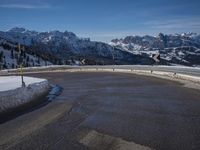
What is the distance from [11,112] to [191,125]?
23.3 feet

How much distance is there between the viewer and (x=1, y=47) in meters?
169

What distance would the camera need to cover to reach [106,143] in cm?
730

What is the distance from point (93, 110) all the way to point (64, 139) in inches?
165

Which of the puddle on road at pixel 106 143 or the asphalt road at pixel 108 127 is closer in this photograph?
the puddle on road at pixel 106 143

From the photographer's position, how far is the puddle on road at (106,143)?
695cm

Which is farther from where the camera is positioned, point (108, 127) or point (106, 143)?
point (108, 127)

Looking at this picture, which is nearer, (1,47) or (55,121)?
(55,121)

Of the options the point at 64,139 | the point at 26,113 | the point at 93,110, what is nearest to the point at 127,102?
the point at 93,110

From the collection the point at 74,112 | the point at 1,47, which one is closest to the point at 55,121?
the point at 74,112

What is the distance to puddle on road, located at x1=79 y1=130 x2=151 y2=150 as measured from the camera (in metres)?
6.95

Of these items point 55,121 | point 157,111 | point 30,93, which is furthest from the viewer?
point 30,93

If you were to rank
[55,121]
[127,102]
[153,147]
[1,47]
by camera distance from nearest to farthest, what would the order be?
[153,147] < [55,121] < [127,102] < [1,47]

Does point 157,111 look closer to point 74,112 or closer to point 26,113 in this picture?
point 74,112

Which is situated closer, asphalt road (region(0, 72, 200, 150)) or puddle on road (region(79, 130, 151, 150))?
puddle on road (region(79, 130, 151, 150))
